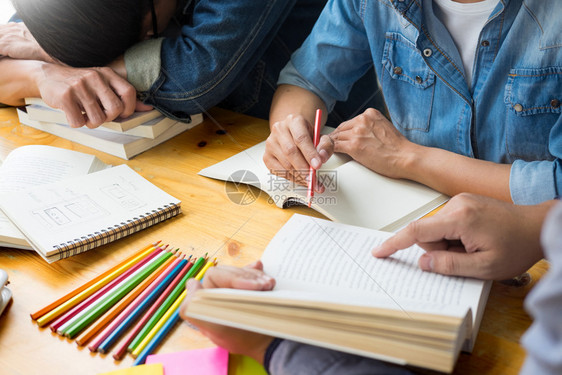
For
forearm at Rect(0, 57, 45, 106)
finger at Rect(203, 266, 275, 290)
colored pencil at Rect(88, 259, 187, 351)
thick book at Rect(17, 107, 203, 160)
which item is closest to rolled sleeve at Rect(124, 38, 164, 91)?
thick book at Rect(17, 107, 203, 160)

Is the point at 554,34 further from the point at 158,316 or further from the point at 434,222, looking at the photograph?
the point at 158,316

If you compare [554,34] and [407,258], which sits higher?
[554,34]

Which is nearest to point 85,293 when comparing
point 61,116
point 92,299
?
point 92,299

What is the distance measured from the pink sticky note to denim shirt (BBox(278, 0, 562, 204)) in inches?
21.4

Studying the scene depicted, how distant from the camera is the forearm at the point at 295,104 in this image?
1.07 metres

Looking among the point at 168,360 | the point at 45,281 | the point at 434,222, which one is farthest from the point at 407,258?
the point at 45,281

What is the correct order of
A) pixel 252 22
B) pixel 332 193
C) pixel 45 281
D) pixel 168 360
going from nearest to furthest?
pixel 168 360 < pixel 45 281 < pixel 332 193 < pixel 252 22

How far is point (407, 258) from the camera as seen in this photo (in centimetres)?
66

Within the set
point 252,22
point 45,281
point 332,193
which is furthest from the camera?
point 252,22

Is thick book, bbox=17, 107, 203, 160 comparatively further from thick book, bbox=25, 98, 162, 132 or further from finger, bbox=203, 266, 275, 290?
finger, bbox=203, 266, 275, 290

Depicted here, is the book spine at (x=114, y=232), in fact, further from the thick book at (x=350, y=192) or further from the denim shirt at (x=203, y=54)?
the denim shirt at (x=203, y=54)

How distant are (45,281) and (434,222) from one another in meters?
0.59

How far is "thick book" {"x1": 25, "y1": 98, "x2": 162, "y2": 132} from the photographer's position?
106cm

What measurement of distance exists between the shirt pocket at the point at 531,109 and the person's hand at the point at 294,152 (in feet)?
1.11
